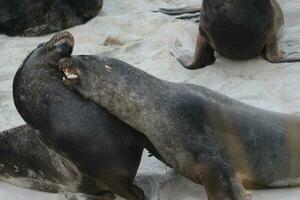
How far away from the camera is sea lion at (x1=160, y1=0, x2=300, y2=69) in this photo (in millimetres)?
5035

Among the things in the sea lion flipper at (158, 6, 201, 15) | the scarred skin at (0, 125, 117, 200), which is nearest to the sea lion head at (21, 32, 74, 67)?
the scarred skin at (0, 125, 117, 200)

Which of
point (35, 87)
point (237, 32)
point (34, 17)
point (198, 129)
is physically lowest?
point (34, 17)

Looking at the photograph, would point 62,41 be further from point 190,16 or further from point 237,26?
point 190,16

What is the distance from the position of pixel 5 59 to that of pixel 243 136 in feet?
9.60

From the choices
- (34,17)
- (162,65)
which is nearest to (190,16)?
(162,65)

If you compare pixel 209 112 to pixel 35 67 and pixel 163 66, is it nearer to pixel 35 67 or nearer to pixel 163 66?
pixel 35 67

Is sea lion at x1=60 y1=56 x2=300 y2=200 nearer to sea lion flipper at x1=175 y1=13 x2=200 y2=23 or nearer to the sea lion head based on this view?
the sea lion head

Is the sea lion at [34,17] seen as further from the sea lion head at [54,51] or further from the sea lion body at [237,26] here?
the sea lion head at [54,51]

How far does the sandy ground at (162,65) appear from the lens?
367 cm

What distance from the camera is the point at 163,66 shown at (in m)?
5.36

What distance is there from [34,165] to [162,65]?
6.45 feet

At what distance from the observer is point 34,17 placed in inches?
249

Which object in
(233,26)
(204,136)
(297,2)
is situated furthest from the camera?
(297,2)

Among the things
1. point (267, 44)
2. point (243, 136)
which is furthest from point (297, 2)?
point (243, 136)
